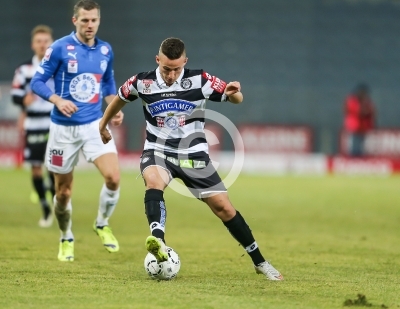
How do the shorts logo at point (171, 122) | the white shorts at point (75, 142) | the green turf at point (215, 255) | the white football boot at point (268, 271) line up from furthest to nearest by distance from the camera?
the white shorts at point (75, 142) → the shorts logo at point (171, 122) → the white football boot at point (268, 271) → the green turf at point (215, 255)

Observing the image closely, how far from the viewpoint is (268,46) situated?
81.4 ft

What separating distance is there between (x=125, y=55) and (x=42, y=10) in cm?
262

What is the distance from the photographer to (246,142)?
23281 mm

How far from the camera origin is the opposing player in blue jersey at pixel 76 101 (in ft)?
27.8

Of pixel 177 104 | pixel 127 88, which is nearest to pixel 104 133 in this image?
pixel 127 88

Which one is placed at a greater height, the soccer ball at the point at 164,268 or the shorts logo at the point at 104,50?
the shorts logo at the point at 104,50

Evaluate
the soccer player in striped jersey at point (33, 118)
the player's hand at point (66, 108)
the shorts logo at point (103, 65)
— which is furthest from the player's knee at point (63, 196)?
the soccer player in striped jersey at point (33, 118)

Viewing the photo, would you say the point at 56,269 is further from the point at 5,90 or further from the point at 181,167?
the point at 5,90

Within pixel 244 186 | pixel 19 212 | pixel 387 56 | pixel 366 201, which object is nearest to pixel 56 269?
pixel 19 212

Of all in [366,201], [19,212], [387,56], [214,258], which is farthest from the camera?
[387,56]

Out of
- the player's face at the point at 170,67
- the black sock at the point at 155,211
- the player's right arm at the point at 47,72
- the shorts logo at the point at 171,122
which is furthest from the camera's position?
the player's right arm at the point at 47,72

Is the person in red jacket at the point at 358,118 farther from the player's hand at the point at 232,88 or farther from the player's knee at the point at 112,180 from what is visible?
the player's hand at the point at 232,88

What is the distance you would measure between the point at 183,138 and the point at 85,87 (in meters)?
1.95

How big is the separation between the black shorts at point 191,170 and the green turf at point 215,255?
79cm
